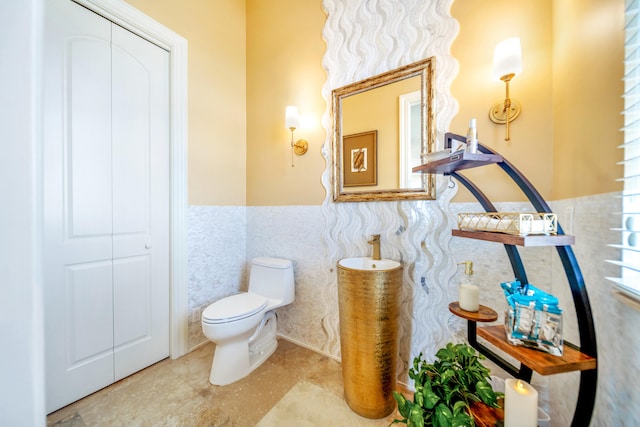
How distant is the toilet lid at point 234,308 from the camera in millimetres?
1439

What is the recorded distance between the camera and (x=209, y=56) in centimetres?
197

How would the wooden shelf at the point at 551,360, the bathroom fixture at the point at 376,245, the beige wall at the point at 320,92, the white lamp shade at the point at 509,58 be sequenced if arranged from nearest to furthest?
the wooden shelf at the point at 551,360 < the beige wall at the point at 320,92 < the white lamp shade at the point at 509,58 < the bathroom fixture at the point at 376,245

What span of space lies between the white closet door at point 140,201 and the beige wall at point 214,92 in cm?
21

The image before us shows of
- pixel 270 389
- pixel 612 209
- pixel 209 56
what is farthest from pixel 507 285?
pixel 209 56

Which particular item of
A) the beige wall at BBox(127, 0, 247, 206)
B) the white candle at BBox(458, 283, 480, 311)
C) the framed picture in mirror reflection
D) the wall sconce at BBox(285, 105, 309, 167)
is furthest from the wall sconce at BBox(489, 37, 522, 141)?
the beige wall at BBox(127, 0, 247, 206)

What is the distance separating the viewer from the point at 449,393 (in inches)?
32.4

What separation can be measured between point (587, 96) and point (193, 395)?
231 cm

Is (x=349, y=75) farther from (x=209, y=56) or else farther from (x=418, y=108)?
(x=209, y=56)

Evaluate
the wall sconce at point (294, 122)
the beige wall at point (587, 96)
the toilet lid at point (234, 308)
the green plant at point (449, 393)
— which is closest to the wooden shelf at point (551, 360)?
the green plant at point (449, 393)

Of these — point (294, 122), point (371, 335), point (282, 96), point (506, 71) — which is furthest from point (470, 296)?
point (282, 96)

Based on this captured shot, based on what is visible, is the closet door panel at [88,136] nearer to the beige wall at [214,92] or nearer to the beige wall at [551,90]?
the beige wall at [214,92]

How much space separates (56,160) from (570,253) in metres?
2.31

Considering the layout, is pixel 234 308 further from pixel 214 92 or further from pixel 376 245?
pixel 214 92

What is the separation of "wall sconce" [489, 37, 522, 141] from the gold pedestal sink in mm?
925
